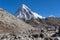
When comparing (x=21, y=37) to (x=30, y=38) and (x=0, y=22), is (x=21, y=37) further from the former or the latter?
(x=0, y=22)

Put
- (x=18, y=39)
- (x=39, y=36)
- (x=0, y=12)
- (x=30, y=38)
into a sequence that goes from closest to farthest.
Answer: (x=18, y=39) → (x=30, y=38) → (x=39, y=36) → (x=0, y=12)

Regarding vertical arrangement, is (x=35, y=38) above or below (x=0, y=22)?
below

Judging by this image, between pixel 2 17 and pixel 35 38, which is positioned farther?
pixel 2 17

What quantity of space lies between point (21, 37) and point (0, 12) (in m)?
46.2

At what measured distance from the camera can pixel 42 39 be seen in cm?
3475

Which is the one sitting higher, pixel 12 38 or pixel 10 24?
pixel 10 24

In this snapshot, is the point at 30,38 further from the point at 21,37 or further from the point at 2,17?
the point at 2,17

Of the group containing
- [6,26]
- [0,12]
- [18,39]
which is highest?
[0,12]

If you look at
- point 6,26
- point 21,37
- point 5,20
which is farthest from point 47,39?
point 5,20

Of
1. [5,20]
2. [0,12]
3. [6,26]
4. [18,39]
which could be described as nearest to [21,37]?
[18,39]

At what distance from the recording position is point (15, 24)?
7162 centimetres

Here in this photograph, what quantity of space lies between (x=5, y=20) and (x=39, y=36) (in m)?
36.7

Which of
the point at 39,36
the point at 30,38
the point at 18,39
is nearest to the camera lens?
the point at 18,39

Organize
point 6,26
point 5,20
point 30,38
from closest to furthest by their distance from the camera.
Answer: point 30,38 < point 6,26 < point 5,20
